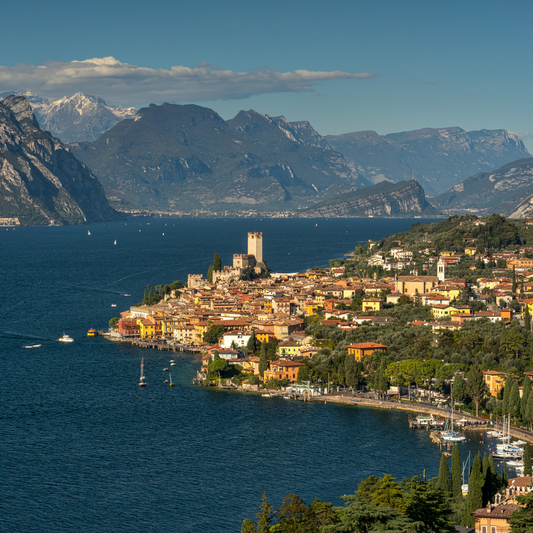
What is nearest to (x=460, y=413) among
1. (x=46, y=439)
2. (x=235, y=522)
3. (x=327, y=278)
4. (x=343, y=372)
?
(x=343, y=372)

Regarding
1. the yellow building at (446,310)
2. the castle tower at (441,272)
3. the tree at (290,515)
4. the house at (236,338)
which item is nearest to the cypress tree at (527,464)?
the tree at (290,515)

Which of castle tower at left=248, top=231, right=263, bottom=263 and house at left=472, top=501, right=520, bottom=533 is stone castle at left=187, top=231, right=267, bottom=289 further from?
house at left=472, top=501, right=520, bottom=533

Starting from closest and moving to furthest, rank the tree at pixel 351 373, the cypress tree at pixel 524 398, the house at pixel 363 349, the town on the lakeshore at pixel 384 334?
the cypress tree at pixel 524 398 < the town on the lakeshore at pixel 384 334 < the tree at pixel 351 373 < the house at pixel 363 349

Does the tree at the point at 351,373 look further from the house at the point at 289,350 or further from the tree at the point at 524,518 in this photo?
the tree at the point at 524,518

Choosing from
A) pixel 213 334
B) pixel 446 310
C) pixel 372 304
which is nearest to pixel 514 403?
pixel 446 310

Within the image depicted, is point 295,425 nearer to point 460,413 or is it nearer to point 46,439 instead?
point 460,413

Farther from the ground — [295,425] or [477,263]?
[477,263]

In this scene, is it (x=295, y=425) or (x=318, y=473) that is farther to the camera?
(x=295, y=425)
